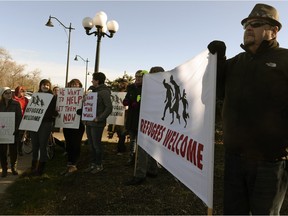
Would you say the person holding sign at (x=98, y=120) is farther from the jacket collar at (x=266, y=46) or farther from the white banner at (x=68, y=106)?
the jacket collar at (x=266, y=46)

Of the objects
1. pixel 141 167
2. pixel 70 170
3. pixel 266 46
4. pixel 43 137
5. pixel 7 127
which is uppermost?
pixel 266 46

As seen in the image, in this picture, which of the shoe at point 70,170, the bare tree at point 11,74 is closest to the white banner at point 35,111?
the shoe at point 70,170

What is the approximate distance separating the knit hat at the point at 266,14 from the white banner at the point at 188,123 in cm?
45

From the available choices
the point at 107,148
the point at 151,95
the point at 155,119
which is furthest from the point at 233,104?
the point at 107,148

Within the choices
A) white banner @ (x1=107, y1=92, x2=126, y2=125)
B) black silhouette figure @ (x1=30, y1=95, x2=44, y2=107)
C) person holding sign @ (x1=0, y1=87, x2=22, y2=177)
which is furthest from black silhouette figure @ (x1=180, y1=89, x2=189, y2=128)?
white banner @ (x1=107, y1=92, x2=126, y2=125)

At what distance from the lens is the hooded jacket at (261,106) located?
7.38 feet

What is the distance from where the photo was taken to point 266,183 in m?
2.25

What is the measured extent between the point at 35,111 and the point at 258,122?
17.2 ft

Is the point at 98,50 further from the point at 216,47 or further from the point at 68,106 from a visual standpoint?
the point at 216,47

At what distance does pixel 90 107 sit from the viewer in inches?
254

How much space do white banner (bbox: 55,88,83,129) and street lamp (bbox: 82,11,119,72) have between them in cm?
394

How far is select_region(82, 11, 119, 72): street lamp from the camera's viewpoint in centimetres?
1062

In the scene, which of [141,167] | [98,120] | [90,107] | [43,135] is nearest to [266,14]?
[141,167]

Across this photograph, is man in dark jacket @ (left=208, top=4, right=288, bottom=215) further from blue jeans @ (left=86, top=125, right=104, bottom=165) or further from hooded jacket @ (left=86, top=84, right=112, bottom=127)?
blue jeans @ (left=86, top=125, right=104, bottom=165)
